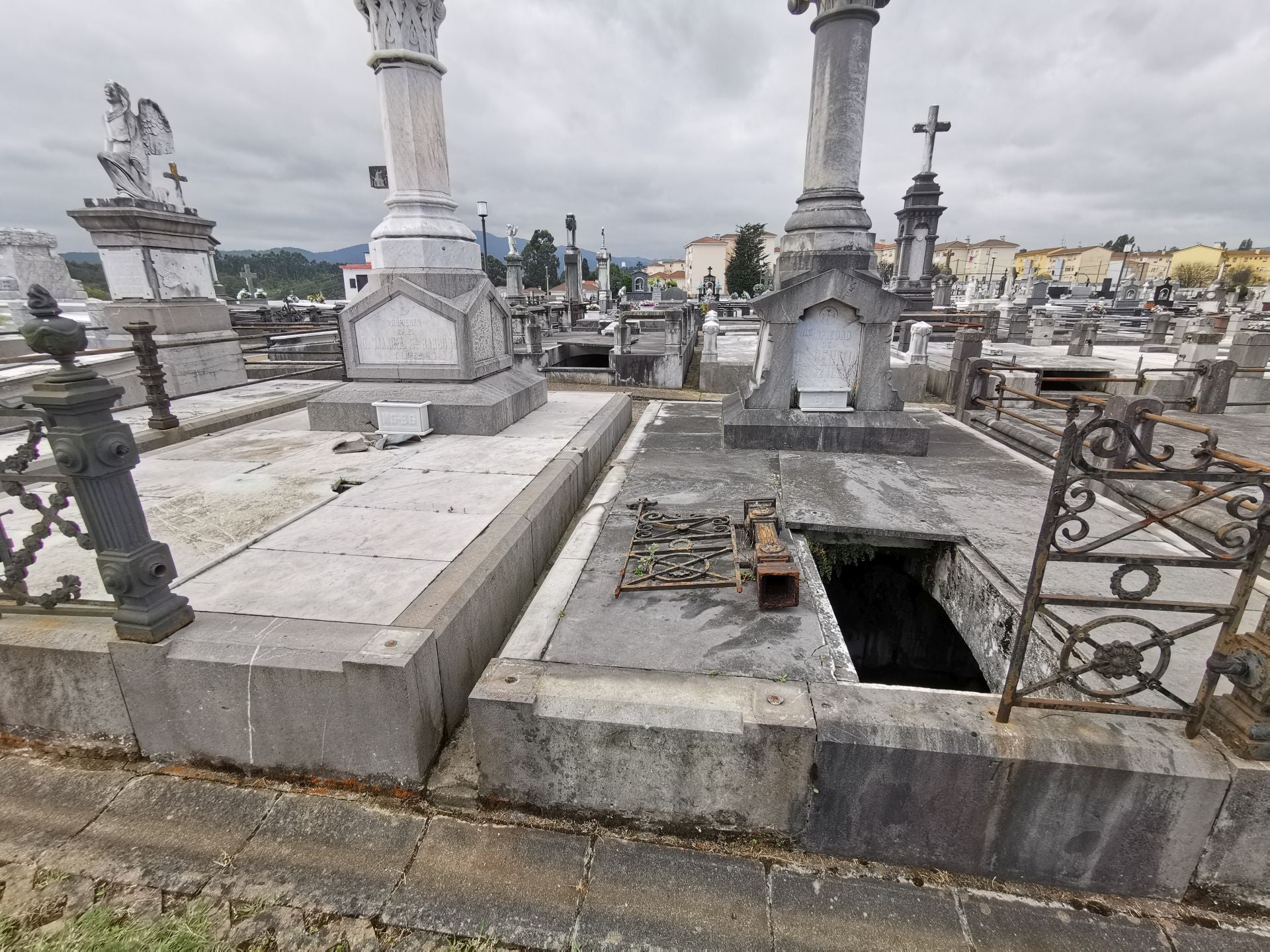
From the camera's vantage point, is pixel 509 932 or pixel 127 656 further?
pixel 127 656

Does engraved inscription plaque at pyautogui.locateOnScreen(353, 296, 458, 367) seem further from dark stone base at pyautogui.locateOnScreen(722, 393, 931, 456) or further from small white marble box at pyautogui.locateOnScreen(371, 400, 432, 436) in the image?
dark stone base at pyautogui.locateOnScreen(722, 393, 931, 456)

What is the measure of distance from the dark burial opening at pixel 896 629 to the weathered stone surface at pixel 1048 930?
258 cm

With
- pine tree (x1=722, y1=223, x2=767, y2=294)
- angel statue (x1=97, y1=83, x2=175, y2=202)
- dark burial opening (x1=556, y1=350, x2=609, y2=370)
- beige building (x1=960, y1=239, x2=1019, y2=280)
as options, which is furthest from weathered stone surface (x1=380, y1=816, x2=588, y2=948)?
beige building (x1=960, y1=239, x2=1019, y2=280)

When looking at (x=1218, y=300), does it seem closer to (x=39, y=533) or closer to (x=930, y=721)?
(x=930, y=721)

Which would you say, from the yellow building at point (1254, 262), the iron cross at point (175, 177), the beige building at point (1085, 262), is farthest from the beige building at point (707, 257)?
the iron cross at point (175, 177)

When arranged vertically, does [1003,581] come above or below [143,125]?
below

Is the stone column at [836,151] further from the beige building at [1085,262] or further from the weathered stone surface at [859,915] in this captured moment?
the beige building at [1085,262]

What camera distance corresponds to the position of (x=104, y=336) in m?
9.50

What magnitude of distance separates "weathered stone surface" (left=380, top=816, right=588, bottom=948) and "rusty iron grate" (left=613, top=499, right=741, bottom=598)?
4.49 ft

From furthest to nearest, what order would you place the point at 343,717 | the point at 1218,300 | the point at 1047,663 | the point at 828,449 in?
the point at 1218,300 < the point at 828,449 < the point at 1047,663 < the point at 343,717

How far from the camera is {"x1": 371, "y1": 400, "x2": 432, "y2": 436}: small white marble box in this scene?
19.9 ft

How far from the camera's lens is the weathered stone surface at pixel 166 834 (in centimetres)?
227

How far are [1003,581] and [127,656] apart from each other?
15.3 feet

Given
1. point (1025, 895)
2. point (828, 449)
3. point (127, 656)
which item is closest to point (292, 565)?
point (127, 656)
